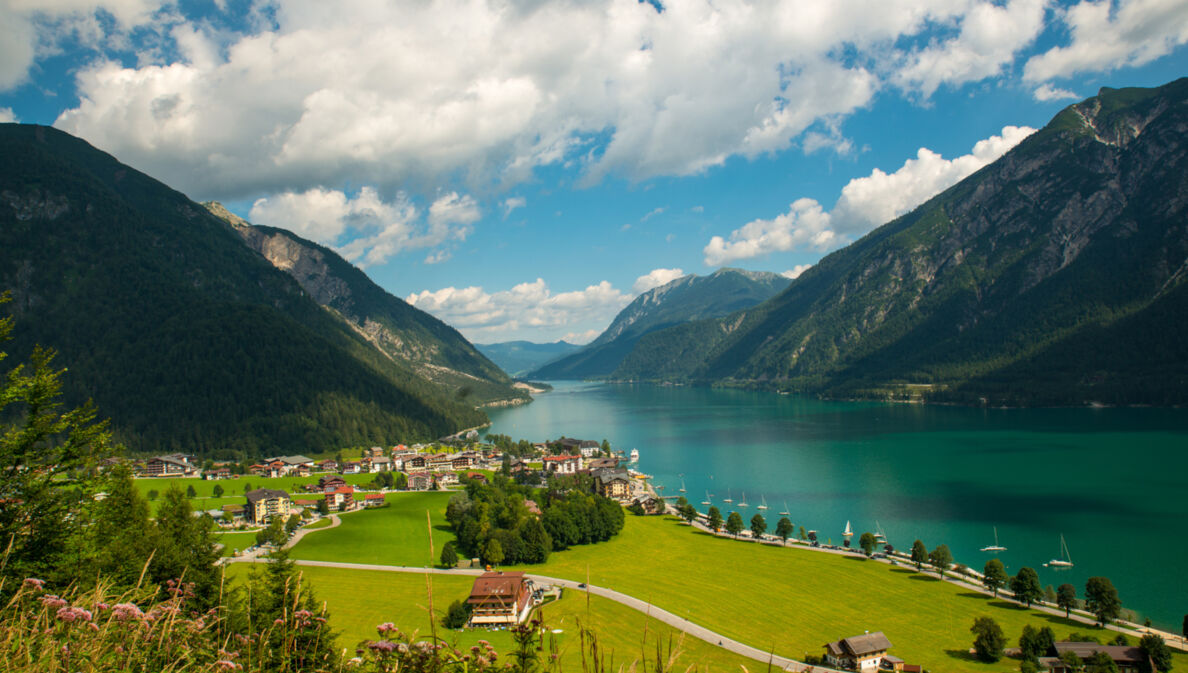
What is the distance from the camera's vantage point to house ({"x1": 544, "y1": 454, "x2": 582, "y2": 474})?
280ft

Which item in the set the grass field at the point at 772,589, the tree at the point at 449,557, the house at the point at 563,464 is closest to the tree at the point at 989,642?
the grass field at the point at 772,589

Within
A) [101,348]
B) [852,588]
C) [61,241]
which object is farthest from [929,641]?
[61,241]

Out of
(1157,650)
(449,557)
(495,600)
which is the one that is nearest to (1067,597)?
(1157,650)

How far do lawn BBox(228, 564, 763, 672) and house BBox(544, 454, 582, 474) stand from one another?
143 ft

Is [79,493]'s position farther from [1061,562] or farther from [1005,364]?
[1005,364]

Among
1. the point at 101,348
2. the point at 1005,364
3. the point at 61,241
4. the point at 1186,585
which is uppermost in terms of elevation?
the point at 61,241

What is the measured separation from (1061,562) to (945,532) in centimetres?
928

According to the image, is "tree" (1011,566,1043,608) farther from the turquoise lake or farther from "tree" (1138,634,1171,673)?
"tree" (1138,634,1171,673)

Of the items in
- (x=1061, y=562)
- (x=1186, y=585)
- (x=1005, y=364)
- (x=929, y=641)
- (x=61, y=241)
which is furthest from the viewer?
(x=1005, y=364)

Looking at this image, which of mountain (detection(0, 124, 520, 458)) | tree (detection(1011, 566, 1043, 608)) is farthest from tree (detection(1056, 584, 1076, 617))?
mountain (detection(0, 124, 520, 458))

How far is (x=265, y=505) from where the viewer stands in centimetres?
6100

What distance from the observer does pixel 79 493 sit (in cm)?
982

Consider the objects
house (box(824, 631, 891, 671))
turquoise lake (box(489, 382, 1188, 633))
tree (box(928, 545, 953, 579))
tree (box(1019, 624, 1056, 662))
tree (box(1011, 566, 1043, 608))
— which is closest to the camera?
house (box(824, 631, 891, 671))

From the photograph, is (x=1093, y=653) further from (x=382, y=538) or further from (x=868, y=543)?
(x=382, y=538)
